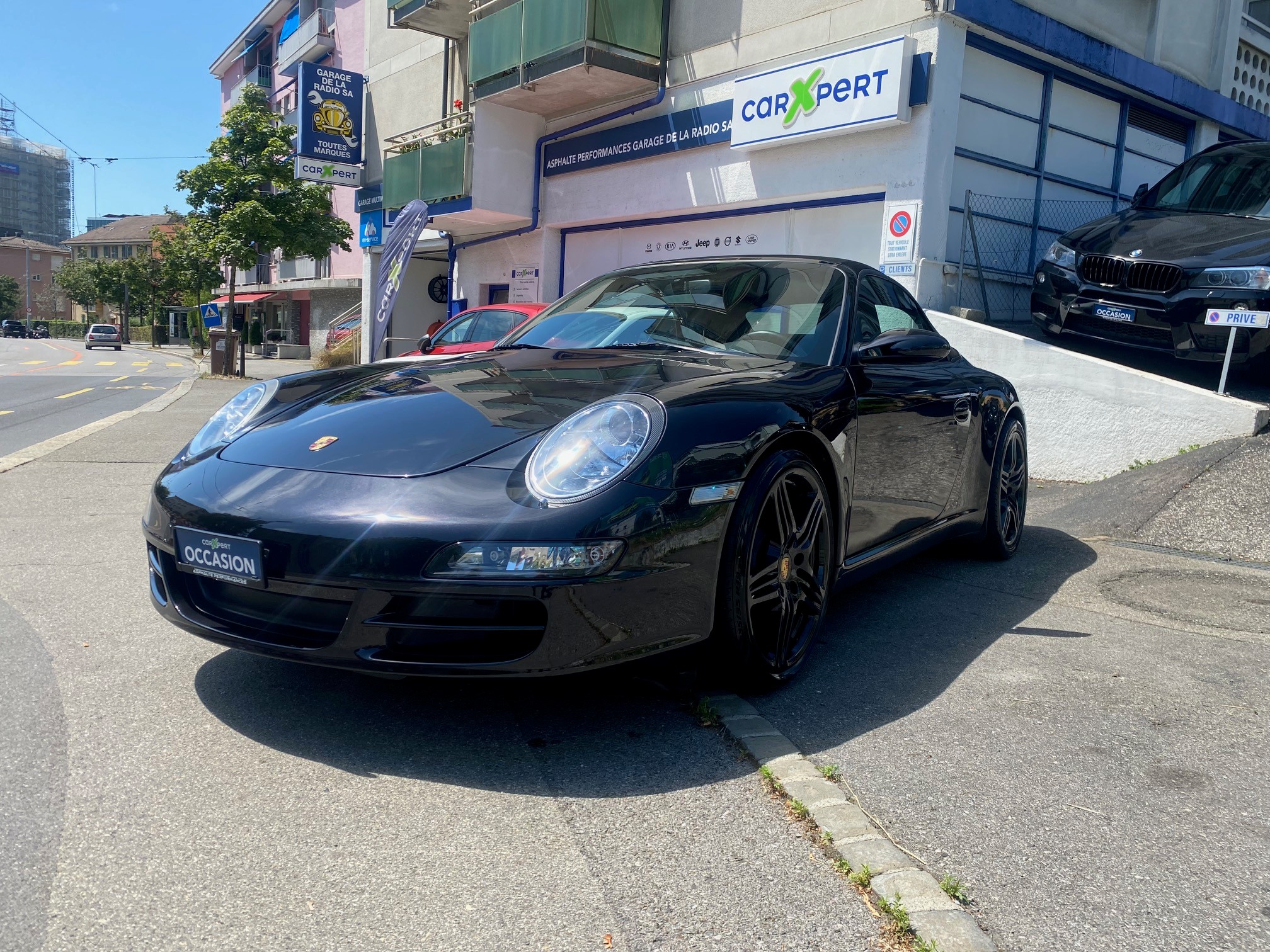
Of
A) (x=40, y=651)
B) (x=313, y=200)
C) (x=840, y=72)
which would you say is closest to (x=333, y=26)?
(x=313, y=200)

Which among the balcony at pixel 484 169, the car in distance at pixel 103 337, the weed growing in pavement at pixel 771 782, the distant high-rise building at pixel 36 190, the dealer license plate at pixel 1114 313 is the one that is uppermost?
the distant high-rise building at pixel 36 190

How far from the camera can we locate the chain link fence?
34.7ft

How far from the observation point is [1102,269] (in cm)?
779

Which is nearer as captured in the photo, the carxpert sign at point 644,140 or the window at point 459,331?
the window at point 459,331

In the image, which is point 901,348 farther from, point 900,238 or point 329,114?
point 329,114

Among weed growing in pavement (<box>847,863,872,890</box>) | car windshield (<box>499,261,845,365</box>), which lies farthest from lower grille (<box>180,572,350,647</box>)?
car windshield (<box>499,261,845,365</box>)

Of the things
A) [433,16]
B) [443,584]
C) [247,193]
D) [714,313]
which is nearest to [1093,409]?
[714,313]

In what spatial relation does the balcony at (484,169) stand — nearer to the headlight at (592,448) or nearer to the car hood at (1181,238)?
the car hood at (1181,238)

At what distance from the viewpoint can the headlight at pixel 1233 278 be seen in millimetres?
6836

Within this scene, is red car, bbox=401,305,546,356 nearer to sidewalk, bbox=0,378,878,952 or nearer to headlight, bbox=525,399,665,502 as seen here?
sidewalk, bbox=0,378,878,952

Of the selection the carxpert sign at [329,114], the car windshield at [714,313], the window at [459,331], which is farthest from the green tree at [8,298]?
the car windshield at [714,313]

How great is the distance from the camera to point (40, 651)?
317 cm

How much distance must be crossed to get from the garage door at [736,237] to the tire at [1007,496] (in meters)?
4.42

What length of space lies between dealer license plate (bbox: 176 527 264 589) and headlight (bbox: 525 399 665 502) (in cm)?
71
